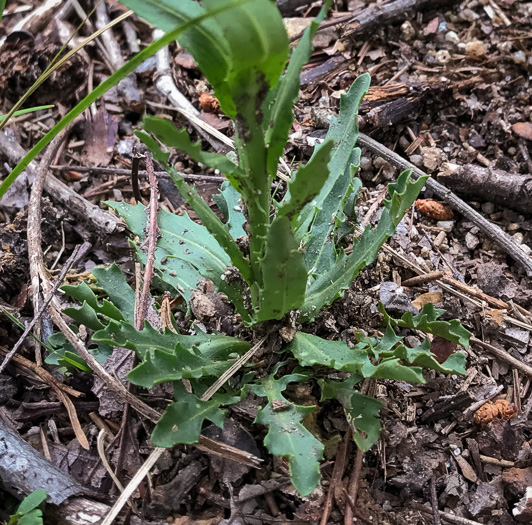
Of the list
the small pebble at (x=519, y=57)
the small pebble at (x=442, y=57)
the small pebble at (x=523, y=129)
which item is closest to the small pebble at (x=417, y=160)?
the small pebble at (x=523, y=129)

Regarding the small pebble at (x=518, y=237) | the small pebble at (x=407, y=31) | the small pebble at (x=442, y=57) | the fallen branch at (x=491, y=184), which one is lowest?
the small pebble at (x=518, y=237)

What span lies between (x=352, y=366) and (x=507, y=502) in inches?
30.9

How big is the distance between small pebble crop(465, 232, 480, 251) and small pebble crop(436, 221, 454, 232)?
0.08 m

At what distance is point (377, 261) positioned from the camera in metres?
2.31

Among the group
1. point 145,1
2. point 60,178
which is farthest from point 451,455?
point 60,178

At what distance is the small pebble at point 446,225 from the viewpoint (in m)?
2.49

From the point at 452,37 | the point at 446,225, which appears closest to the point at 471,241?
the point at 446,225

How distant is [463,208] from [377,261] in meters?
0.48

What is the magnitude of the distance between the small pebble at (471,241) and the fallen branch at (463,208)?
0.17 ft

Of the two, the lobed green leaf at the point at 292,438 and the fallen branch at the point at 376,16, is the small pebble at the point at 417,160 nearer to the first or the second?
the fallen branch at the point at 376,16

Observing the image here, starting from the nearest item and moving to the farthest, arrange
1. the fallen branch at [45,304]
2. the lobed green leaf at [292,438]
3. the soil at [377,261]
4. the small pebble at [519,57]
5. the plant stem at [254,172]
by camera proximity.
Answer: the plant stem at [254,172]
the lobed green leaf at [292,438]
the soil at [377,261]
the fallen branch at [45,304]
the small pebble at [519,57]

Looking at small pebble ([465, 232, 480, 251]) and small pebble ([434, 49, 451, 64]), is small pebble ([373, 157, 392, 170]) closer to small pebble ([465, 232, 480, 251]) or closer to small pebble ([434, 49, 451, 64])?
small pebble ([465, 232, 480, 251])

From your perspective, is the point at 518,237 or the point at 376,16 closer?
the point at 518,237

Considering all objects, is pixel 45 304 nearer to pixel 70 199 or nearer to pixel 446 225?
pixel 70 199
